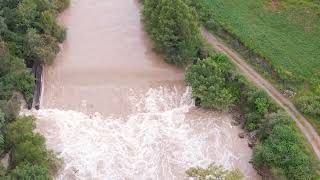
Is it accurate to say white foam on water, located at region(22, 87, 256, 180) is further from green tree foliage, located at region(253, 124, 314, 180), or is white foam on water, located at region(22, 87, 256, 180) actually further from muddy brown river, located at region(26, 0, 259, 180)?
green tree foliage, located at region(253, 124, 314, 180)

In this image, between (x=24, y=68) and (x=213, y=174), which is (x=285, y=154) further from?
(x=24, y=68)

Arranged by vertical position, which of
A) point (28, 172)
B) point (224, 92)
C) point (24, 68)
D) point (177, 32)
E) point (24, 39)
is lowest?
point (28, 172)

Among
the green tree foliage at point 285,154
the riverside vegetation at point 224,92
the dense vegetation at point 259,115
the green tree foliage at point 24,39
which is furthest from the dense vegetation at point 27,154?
the green tree foliage at point 285,154

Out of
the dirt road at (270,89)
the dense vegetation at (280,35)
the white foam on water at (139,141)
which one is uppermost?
the dense vegetation at (280,35)

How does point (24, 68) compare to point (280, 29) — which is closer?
point (24, 68)

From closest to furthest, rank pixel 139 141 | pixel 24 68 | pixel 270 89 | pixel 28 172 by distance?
pixel 28 172, pixel 139 141, pixel 24 68, pixel 270 89

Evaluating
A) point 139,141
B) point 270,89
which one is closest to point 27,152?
point 139,141

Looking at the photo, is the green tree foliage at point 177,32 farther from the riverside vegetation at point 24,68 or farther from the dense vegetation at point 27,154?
the dense vegetation at point 27,154
